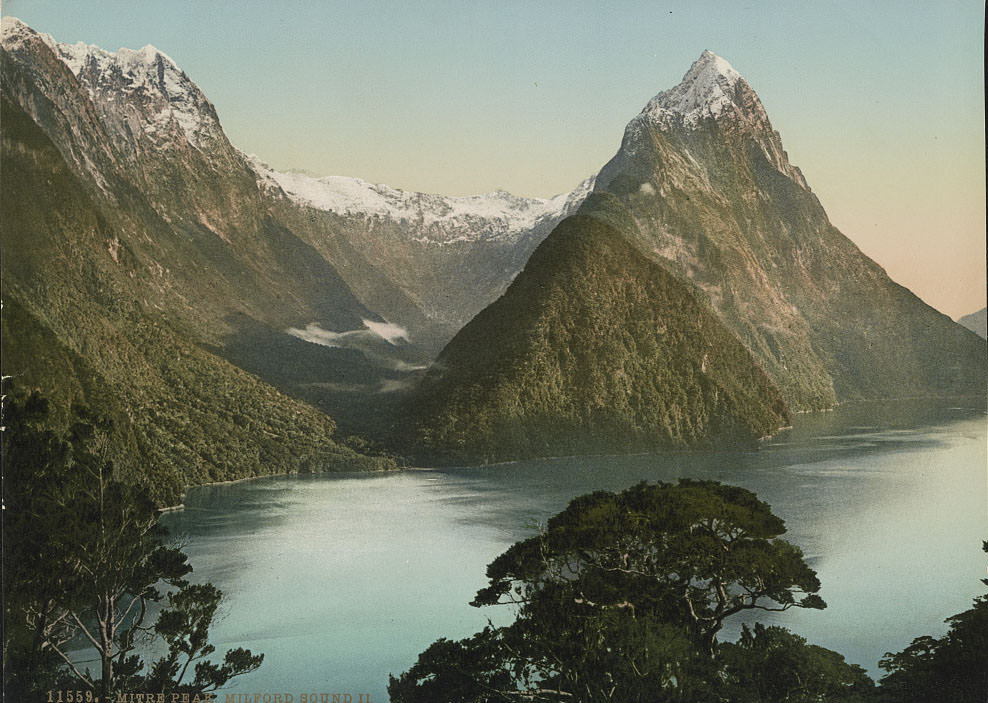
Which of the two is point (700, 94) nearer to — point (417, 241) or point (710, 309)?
point (710, 309)

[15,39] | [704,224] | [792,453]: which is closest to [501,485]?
[792,453]

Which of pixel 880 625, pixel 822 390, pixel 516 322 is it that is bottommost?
pixel 880 625

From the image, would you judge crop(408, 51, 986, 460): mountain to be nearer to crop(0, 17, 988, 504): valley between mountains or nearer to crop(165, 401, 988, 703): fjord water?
crop(0, 17, 988, 504): valley between mountains

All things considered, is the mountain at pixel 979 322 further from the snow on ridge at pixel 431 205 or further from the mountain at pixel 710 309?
the snow on ridge at pixel 431 205

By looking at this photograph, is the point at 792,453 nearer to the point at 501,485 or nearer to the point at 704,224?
the point at 501,485

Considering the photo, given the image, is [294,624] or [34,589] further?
[294,624]

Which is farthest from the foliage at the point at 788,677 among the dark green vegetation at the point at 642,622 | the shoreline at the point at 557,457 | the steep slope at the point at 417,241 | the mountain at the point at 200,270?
the steep slope at the point at 417,241

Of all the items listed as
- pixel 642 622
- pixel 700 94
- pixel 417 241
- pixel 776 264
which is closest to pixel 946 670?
pixel 642 622
